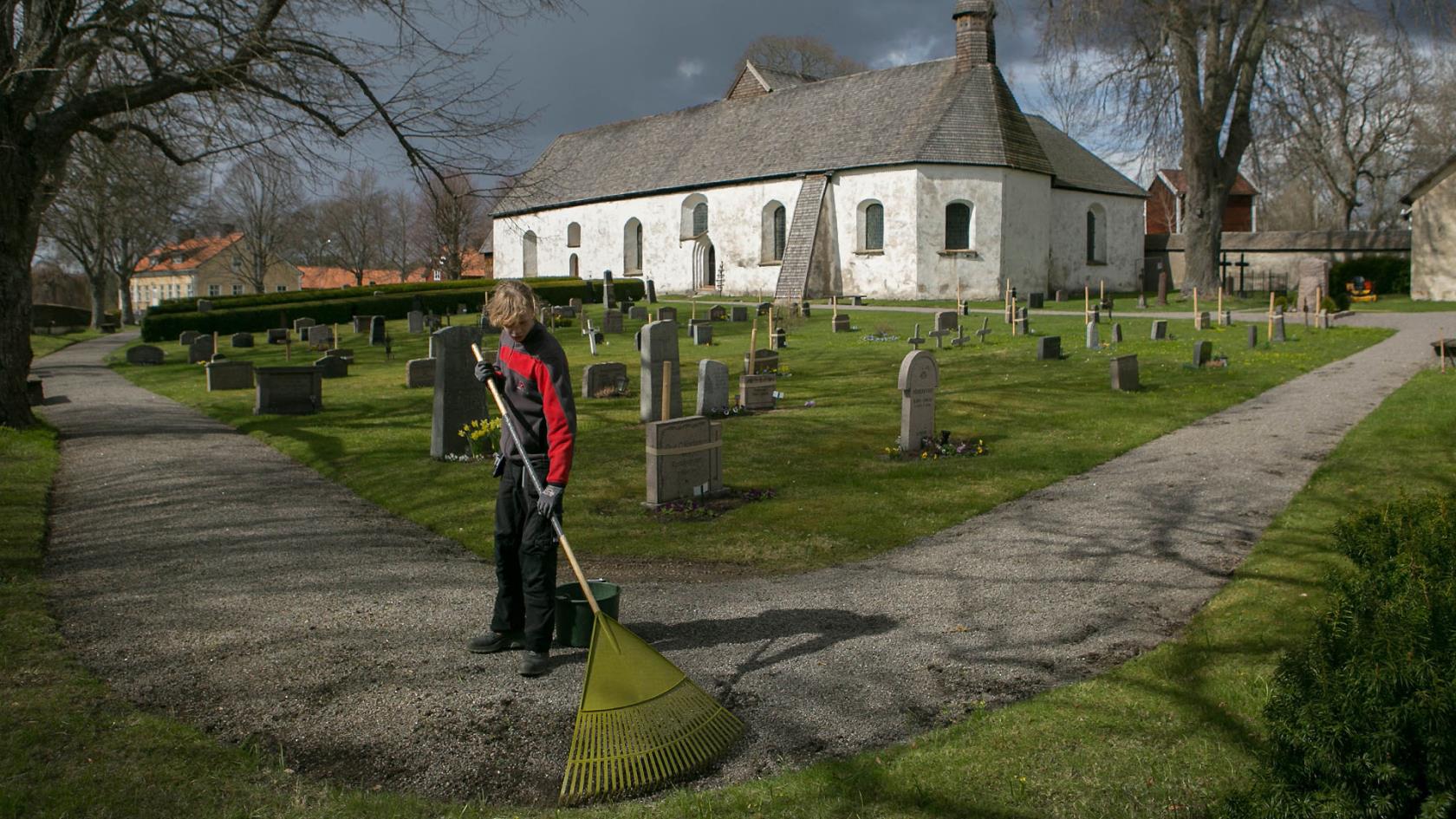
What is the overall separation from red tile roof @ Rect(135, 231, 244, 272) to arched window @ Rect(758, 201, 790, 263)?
125ft

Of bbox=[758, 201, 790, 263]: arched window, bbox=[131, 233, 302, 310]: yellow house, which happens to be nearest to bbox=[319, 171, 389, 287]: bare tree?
bbox=[131, 233, 302, 310]: yellow house

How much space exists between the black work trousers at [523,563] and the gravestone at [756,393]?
9.55 metres

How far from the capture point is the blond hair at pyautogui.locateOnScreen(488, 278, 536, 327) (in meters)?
5.45

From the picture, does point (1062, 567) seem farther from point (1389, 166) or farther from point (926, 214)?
point (1389, 166)

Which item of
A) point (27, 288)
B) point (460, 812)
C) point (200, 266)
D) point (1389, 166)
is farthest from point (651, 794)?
point (200, 266)

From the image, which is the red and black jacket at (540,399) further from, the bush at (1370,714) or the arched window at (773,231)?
the arched window at (773,231)

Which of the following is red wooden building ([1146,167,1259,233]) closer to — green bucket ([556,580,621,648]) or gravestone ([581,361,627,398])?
gravestone ([581,361,627,398])

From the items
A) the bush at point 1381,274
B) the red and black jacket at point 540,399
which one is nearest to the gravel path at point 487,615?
the red and black jacket at point 540,399

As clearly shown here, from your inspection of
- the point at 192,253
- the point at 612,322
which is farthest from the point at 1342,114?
the point at 192,253

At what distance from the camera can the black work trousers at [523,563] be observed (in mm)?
5402

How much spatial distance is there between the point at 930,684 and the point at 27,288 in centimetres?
1327

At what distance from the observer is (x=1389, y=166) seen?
57.8m

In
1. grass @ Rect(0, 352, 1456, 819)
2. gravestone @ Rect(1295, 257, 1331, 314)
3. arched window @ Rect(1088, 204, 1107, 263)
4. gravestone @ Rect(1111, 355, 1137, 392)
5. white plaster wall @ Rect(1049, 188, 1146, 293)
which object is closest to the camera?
grass @ Rect(0, 352, 1456, 819)

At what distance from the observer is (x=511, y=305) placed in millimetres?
5484
